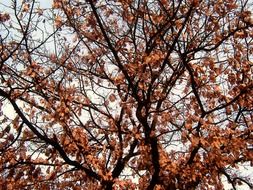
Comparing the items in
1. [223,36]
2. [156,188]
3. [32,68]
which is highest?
[223,36]

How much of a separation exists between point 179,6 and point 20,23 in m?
3.56

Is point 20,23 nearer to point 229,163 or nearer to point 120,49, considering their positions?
point 120,49

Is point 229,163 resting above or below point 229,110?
below

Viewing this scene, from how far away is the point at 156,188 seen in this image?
9133 millimetres

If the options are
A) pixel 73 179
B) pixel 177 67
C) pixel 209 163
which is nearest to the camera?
pixel 209 163

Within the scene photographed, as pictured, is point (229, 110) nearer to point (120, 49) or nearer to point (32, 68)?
point (120, 49)

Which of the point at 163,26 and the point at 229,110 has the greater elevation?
the point at 163,26

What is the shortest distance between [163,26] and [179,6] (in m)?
0.57

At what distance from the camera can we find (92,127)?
11859 mm

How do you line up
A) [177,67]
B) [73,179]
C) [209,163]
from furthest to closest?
[73,179] < [177,67] < [209,163]

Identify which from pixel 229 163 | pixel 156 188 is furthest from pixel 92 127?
pixel 229 163

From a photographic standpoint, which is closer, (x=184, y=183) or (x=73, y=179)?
(x=184, y=183)

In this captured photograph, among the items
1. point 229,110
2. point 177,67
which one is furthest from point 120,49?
point 229,110

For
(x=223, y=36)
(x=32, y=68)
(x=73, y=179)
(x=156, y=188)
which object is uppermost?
(x=223, y=36)
